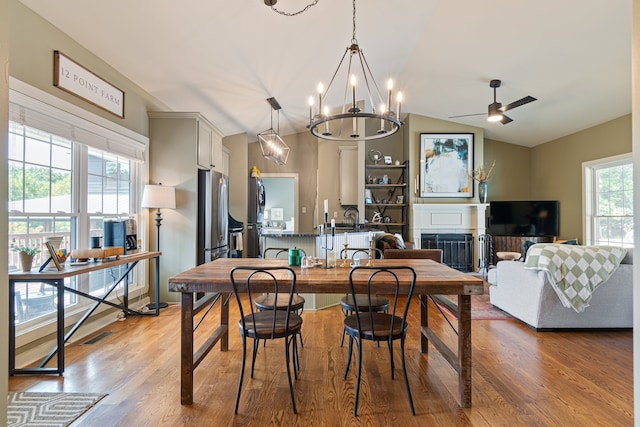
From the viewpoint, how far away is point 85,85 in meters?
2.87

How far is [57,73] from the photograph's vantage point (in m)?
2.56

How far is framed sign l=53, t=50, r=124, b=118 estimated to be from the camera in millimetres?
2580

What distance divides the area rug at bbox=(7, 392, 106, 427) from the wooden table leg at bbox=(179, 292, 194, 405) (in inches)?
21.9

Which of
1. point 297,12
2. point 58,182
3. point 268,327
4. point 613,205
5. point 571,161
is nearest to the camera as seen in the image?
point 268,327

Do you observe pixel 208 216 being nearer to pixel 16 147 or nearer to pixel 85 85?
pixel 85 85

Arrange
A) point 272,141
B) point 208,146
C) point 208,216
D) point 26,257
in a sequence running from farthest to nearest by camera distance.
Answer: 1. point 272,141
2. point 208,146
3. point 208,216
4. point 26,257

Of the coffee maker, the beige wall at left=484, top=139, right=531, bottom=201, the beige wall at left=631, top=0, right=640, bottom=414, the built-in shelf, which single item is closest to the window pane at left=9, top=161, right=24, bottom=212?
the coffee maker

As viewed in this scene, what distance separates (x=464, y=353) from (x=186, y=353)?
5.59ft

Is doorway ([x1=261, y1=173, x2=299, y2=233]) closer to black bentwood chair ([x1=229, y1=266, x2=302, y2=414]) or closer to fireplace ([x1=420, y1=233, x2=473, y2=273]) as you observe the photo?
fireplace ([x1=420, y1=233, x2=473, y2=273])

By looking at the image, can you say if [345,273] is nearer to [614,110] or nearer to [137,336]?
[137,336]

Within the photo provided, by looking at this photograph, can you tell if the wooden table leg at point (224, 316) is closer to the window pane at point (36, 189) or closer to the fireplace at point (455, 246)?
the window pane at point (36, 189)

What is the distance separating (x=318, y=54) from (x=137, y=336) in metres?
3.65

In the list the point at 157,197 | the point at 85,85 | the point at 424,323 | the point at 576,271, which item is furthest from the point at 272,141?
the point at 576,271

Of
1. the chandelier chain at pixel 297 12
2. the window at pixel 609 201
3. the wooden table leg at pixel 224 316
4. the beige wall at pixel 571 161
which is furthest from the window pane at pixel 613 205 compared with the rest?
the wooden table leg at pixel 224 316
